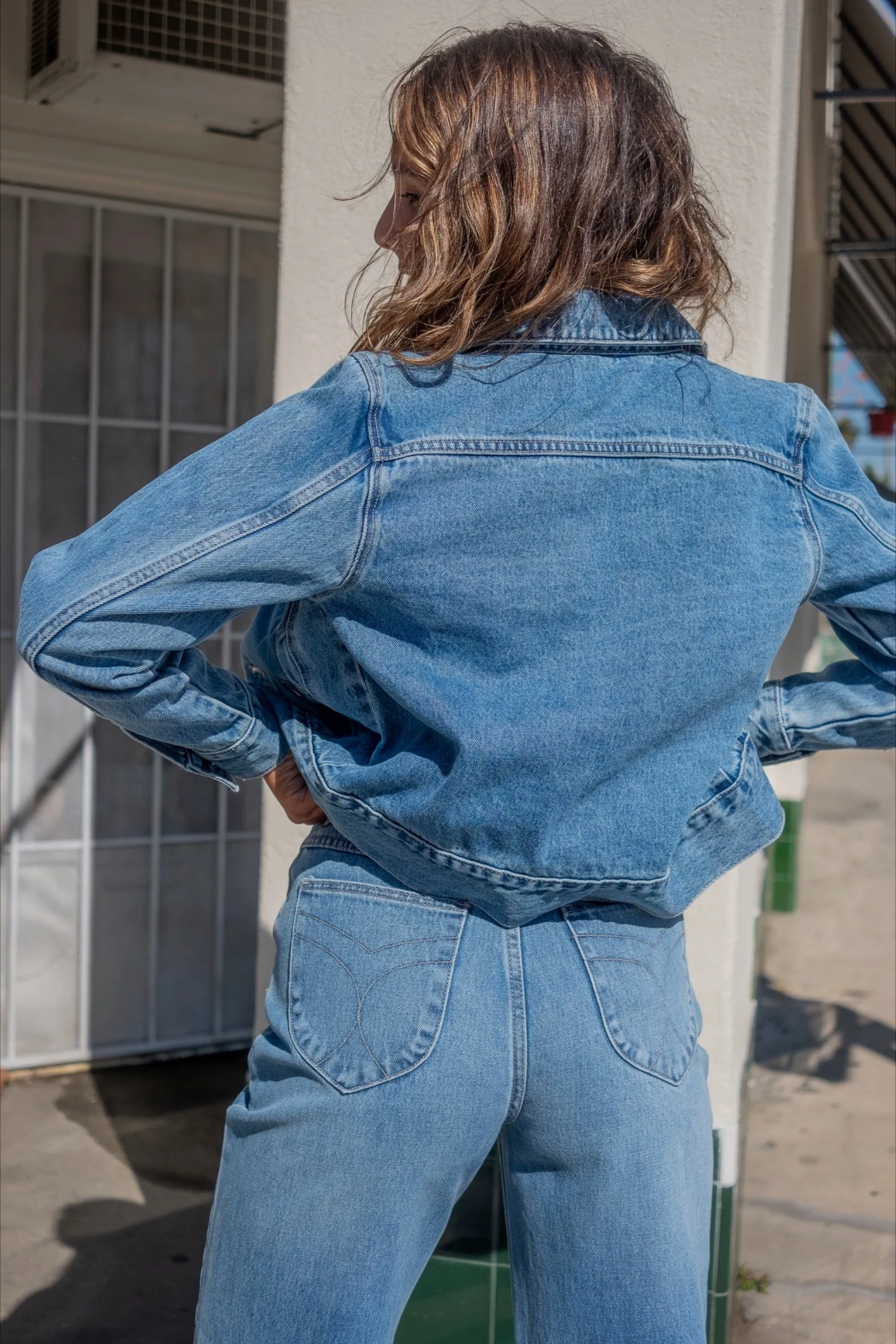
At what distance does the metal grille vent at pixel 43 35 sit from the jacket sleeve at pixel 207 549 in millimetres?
2407

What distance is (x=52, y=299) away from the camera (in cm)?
374

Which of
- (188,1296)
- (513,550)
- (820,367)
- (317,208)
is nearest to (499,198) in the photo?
(513,550)

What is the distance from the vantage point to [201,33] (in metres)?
3.14

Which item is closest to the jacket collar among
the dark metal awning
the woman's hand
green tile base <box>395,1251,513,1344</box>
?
the woman's hand

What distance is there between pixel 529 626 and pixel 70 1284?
2395 millimetres

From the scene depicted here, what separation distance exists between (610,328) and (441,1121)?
29.4 inches

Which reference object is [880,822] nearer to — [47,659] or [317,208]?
[317,208]

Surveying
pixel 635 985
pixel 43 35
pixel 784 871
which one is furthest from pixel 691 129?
pixel 784 871

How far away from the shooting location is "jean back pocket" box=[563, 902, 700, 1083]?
128 centimetres

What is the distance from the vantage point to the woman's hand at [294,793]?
1.43 m

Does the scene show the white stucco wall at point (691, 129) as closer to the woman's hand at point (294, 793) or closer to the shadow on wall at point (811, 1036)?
the woman's hand at point (294, 793)

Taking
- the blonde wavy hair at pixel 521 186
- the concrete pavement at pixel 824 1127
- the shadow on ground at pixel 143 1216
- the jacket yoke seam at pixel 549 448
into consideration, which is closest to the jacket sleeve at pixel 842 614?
the jacket yoke seam at pixel 549 448

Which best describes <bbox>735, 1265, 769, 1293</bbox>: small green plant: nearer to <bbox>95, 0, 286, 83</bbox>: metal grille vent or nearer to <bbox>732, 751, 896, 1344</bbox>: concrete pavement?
<bbox>732, 751, 896, 1344</bbox>: concrete pavement

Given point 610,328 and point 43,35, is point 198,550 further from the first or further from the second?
point 43,35
